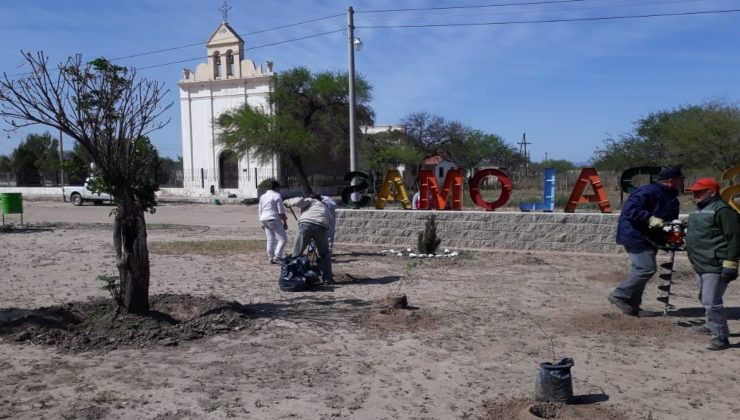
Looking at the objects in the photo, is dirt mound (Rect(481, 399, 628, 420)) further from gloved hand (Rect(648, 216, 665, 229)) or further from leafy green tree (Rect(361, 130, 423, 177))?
leafy green tree (Rect(361, 130, 423, 177))

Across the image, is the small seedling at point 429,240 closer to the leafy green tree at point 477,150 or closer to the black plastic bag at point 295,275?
the black plastic bag at point 295,275

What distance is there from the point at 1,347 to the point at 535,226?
10.5 meters

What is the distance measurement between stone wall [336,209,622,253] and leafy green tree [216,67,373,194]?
21012mm

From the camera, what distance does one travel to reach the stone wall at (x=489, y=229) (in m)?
13.2

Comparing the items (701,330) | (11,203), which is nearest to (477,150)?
(11,203)

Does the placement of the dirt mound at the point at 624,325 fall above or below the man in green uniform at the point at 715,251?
below

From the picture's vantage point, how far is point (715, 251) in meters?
6.36

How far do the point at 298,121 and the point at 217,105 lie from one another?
920 cm

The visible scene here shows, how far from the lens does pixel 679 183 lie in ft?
25.4

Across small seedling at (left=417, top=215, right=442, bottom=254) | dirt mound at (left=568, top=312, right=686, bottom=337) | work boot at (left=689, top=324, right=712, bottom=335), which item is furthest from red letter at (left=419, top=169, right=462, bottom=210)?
work boot at (left=689, top=324, right=712, bottom=335)

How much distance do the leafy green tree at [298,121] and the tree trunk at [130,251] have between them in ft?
93.6

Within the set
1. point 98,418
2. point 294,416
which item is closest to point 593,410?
point 294,416

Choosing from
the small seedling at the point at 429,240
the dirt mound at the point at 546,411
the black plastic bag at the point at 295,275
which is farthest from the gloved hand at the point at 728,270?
the small seedling at the point at 429,240

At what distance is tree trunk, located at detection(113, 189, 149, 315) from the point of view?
6.90 m
